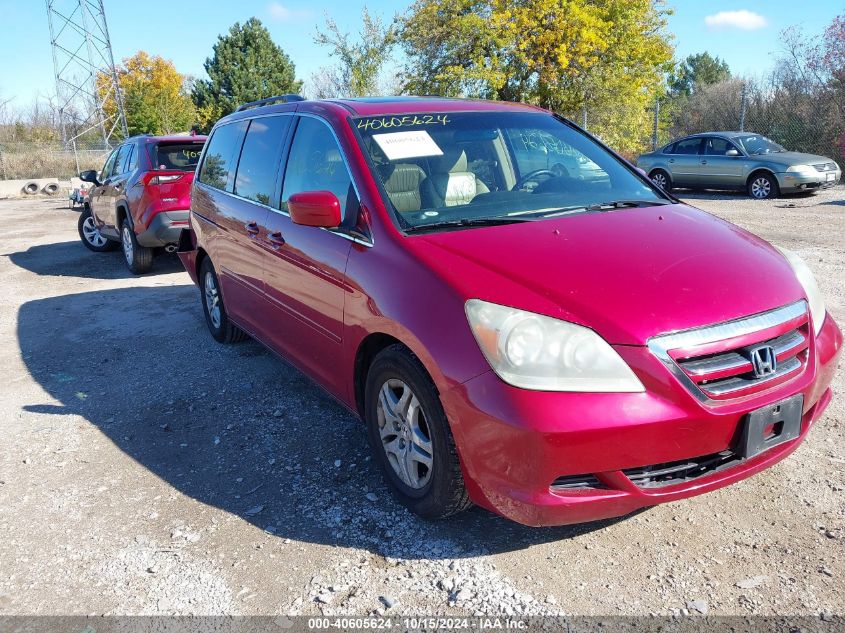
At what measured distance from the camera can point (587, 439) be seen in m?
2.33

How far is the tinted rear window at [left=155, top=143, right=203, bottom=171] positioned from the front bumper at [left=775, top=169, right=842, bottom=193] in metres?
11.7

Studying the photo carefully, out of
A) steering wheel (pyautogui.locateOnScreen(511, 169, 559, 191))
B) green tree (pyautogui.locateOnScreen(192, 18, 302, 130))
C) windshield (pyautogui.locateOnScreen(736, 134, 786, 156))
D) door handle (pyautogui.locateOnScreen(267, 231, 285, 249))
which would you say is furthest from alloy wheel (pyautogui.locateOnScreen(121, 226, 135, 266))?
→ green tree (pyautogui.locateOnScreen(192, 18, 302, 130))

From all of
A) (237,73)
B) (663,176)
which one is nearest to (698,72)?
(237,73)

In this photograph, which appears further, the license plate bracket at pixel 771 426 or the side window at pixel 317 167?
the side window at pixel 317 167

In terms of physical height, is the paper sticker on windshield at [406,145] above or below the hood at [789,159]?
above

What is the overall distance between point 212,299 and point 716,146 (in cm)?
1312

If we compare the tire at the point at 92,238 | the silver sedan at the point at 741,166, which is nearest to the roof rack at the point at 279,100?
the tire at the point at 92,238

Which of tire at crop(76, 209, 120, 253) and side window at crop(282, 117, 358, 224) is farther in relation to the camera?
tire at crop(76, 209, 120, 253)

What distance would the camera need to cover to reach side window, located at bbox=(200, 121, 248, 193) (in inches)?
200

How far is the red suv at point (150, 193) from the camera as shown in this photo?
8.54 meters

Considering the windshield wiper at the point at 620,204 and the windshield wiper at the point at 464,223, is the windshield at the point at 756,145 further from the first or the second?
the windshield wiper at the point at 464,223

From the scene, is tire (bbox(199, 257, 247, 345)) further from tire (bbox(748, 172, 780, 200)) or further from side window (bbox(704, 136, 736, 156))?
side window (bbox(704, 136, 736, 156))

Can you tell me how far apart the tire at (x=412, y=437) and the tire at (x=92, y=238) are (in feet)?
31.0

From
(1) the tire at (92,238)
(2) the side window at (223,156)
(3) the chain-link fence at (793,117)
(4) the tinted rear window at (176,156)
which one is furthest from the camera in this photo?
(3) the chain-link fence at (793,117)
